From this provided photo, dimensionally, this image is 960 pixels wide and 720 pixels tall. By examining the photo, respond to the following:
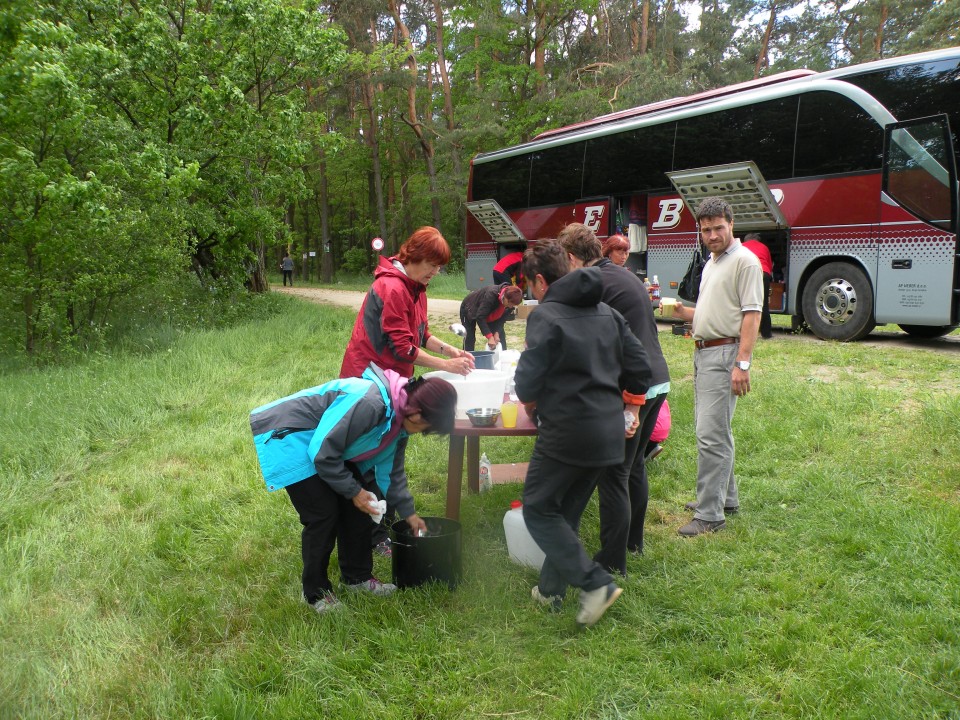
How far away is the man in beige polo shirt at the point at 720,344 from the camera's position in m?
3.70

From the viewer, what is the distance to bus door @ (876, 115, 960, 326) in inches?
325

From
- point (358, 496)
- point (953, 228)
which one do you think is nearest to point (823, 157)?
point (953, 228)

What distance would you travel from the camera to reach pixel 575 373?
111 inches

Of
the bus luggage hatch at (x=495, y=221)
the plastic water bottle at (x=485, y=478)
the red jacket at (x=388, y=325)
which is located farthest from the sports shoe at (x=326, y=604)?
the bus luggage hatch at (x=495, y=221)

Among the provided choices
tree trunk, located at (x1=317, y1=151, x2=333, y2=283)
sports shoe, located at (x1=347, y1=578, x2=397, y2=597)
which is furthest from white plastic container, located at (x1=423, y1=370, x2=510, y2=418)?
tree trunk, located at (x1=317, y1=151, x2=333, y2=283)

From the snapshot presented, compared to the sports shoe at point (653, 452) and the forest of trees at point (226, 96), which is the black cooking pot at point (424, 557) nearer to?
the sports shoe at point (653, 452)

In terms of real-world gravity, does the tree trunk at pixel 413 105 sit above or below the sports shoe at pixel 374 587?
above

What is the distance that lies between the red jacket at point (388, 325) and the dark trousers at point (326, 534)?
0.82 metres

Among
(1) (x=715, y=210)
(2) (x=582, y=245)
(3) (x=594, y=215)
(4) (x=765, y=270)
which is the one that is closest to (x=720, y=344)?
(1) (x=715, y=210)

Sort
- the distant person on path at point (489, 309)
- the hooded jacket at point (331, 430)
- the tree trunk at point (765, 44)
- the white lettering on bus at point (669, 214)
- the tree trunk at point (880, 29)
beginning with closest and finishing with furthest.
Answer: the hooded jacket at point (331, 430) → the distant person on path at point (489, 309) → the white lettering on bus at point (669, 214) → the tree trunk at point (880, 29) → the tree trunk at point (765, 44)

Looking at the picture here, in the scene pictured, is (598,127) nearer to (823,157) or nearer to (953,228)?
(823,157)

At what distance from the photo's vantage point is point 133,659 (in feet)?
9.42

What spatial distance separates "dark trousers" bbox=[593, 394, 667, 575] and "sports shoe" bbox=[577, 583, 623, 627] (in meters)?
0.36

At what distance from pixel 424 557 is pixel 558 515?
716 mm
